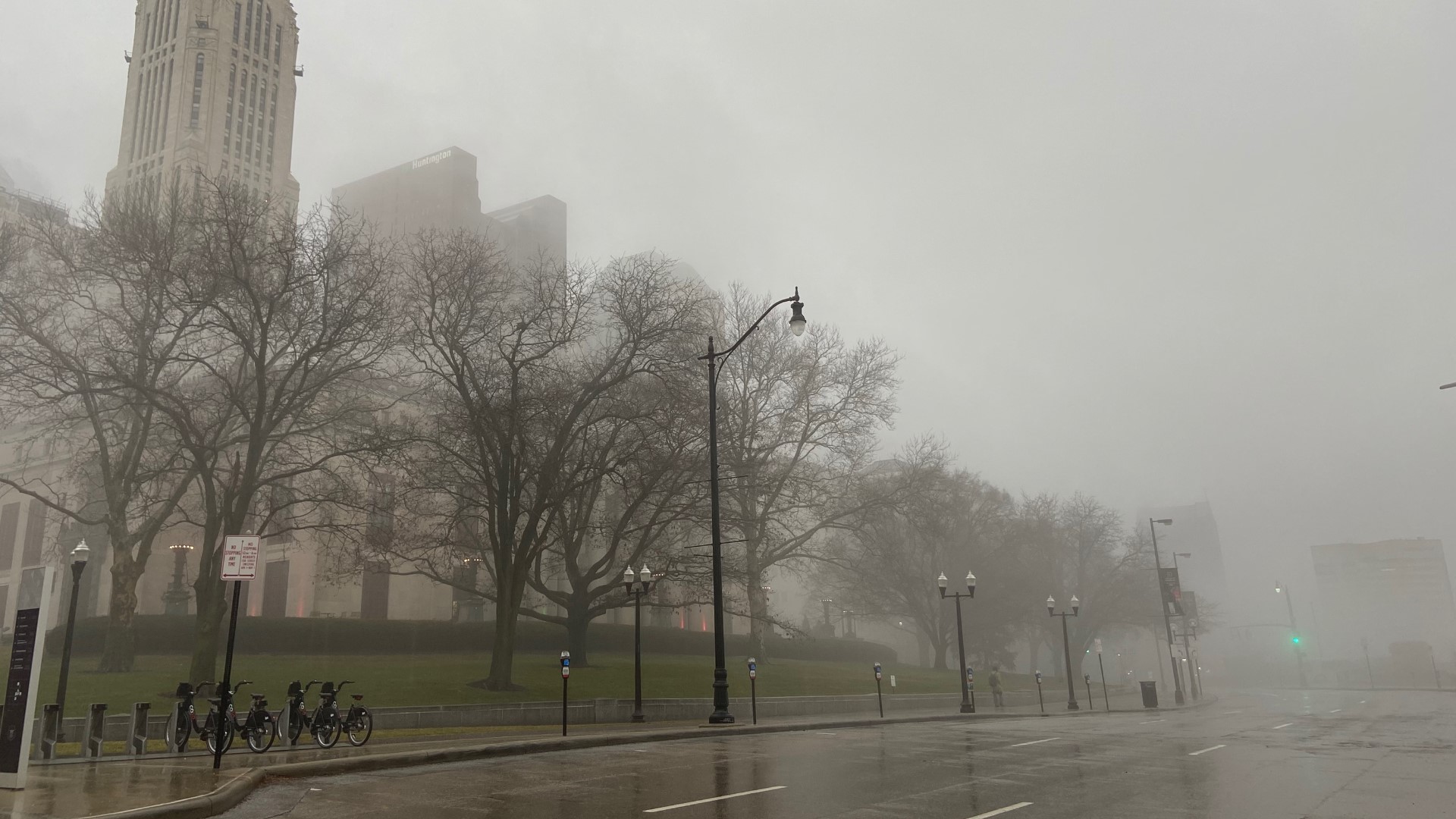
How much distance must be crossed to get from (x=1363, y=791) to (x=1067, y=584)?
7735cm

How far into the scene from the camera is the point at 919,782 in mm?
11789

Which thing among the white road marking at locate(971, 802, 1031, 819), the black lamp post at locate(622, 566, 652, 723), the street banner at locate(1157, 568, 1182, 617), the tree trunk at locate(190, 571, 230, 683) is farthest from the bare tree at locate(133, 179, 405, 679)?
the street banner at locate(1157, 568, 1182, 617)

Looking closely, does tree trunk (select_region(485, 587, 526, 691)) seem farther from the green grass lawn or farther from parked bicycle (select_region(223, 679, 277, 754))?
parked bicycle (select_region(223, 679, 277, 754))

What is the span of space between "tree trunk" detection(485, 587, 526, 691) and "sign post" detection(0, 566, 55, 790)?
1745 cm

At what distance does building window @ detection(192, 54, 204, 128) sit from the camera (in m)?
108

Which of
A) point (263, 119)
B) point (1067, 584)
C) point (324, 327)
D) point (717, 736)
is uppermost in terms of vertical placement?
point (263, 119)

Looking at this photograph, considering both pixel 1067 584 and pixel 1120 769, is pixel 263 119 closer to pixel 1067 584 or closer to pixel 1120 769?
pixel 1067 584

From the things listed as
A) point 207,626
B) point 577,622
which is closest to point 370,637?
point 577,622

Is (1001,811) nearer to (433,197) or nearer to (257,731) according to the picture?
(257,731)

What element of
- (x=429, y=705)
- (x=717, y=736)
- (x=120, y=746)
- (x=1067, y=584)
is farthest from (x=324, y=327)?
(x=1067, y=584)

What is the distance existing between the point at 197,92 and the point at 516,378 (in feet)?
340

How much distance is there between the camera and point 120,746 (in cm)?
1717

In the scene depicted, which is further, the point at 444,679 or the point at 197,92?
the point at 197,92

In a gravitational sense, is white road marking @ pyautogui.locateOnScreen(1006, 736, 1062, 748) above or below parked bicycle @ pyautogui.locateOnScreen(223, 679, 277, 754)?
below
